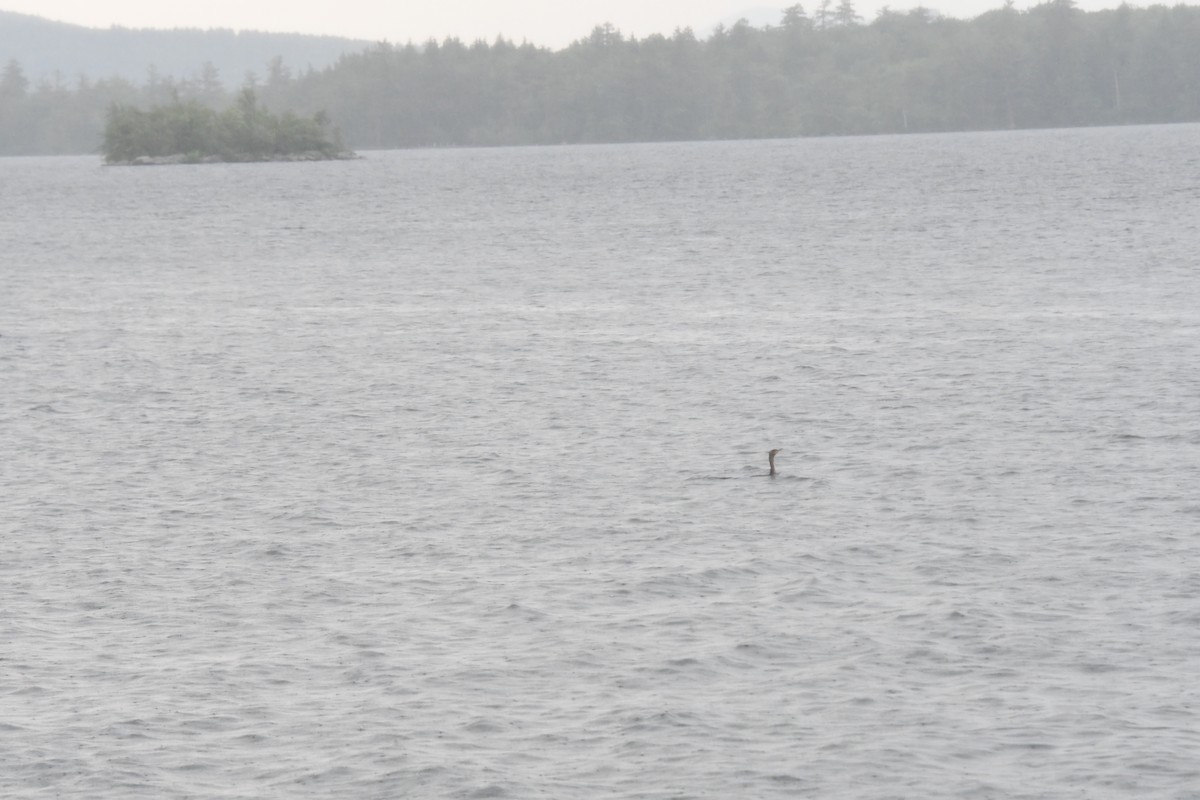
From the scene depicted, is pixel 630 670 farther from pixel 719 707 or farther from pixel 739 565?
pixel 739 565

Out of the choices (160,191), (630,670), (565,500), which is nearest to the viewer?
(630,670)

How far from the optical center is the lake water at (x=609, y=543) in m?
17.2

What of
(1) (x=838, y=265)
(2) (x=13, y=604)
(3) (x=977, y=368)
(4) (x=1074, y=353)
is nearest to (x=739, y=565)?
(2) (x=13, y=604)

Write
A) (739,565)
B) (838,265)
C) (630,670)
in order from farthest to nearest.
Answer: (838,265)
(739,565)
(630,670)

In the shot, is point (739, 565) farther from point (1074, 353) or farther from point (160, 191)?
point (160, 191)

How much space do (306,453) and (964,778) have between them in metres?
19.0

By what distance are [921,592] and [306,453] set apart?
47.3ft

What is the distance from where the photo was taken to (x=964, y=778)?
16.4 meters

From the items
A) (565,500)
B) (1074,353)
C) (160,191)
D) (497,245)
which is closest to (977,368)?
(1074,353)

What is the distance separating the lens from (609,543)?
25.5 m

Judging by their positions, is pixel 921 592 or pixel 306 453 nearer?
pixel 921 592

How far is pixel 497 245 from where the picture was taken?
3410 inches

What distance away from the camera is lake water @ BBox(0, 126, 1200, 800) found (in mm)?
17219

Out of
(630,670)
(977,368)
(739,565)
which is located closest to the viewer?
(630,670)
